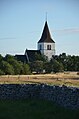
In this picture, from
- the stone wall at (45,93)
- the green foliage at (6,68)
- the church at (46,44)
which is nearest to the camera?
the stone wall at (45,93)

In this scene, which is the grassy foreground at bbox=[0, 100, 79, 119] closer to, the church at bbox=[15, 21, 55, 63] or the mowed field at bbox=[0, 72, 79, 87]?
the mowed field at bbox=[0, 72, 79, 87]

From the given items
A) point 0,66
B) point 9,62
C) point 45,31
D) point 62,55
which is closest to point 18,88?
point 0,66

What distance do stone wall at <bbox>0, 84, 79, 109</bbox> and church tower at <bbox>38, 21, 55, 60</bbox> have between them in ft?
368

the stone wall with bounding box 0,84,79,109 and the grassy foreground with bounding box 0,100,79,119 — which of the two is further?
the stone wall with bounding box 0,84,79,109

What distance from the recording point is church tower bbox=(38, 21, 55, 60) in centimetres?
14012

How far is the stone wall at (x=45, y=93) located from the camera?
62.7 feet

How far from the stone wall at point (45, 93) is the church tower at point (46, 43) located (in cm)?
11215

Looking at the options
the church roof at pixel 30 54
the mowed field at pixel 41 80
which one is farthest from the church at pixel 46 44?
the mowed field at pixel 41 80

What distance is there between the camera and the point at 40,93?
2520 centimetres

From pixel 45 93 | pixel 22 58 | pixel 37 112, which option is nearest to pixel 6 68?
pixel 45 93

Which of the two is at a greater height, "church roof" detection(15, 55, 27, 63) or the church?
the church

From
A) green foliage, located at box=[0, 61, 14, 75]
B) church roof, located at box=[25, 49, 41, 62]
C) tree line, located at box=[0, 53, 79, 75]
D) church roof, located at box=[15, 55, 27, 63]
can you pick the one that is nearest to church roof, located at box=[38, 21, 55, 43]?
church roof, located at box=[25, 49, 41, 62]

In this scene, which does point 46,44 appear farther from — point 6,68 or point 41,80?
point 41,80

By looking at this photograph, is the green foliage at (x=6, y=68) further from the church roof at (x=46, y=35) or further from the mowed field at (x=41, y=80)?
the church roof at (x=46, y=35)
